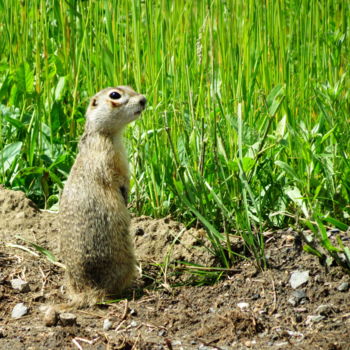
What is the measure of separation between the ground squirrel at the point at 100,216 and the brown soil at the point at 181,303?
150 mm

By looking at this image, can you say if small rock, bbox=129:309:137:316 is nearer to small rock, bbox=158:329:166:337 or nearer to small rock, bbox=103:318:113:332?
small rock, bbox=103:318:113:332

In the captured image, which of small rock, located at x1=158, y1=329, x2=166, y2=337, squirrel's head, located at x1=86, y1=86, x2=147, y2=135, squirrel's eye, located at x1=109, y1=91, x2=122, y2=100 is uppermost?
squirrel's eye, located at x1=109, y1=91, x2=122, y2=100

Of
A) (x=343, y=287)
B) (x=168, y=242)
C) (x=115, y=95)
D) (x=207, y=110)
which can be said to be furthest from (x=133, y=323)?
(x=207, y=110)

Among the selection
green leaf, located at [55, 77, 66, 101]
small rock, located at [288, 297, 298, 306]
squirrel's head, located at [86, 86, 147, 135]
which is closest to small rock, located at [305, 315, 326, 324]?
small rock, located at [288, 297, 298, 306]

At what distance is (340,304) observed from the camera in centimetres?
380

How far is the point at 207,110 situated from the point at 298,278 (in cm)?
146

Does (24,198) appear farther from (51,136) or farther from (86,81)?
(86,81)

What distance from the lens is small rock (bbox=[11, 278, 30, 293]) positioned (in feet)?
14.7

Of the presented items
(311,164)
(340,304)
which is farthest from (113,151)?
(340,304)

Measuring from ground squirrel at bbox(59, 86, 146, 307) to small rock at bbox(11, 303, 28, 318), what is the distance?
281mm

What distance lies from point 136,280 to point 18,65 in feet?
7.44

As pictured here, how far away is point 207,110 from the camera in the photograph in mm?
4992

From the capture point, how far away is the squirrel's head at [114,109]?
4.37 meters

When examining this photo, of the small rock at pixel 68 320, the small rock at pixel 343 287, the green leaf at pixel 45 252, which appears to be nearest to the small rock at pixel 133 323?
the small rock at pixel 68 320
